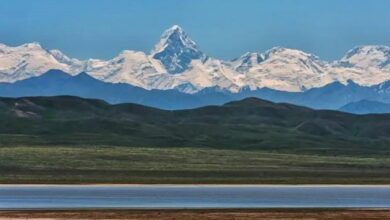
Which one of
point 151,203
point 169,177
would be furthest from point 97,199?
point 169,177

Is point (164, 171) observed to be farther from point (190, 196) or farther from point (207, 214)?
point (207, 214)

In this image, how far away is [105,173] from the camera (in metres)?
161

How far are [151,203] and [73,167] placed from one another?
73.9 metres

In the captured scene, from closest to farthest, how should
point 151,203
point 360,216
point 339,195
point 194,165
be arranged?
point 360,216 → point 151,203 → point 339,195 → point 194,165

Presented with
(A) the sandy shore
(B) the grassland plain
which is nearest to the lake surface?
(A) the sandy shore

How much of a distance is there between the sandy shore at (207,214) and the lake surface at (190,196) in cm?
562

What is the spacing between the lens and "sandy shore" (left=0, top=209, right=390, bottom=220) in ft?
279

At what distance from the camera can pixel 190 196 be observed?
114m

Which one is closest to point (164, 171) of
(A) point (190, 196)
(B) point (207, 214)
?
(A) point (190, 196)

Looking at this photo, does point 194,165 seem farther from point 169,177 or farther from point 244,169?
point 169,177

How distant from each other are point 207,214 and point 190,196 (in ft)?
84.6

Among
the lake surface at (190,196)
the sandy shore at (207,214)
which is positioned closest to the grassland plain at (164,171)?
the lake surface at (190,196)

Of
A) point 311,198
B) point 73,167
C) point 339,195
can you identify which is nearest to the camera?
point 311,198

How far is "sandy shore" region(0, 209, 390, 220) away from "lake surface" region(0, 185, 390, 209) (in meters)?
5.62
